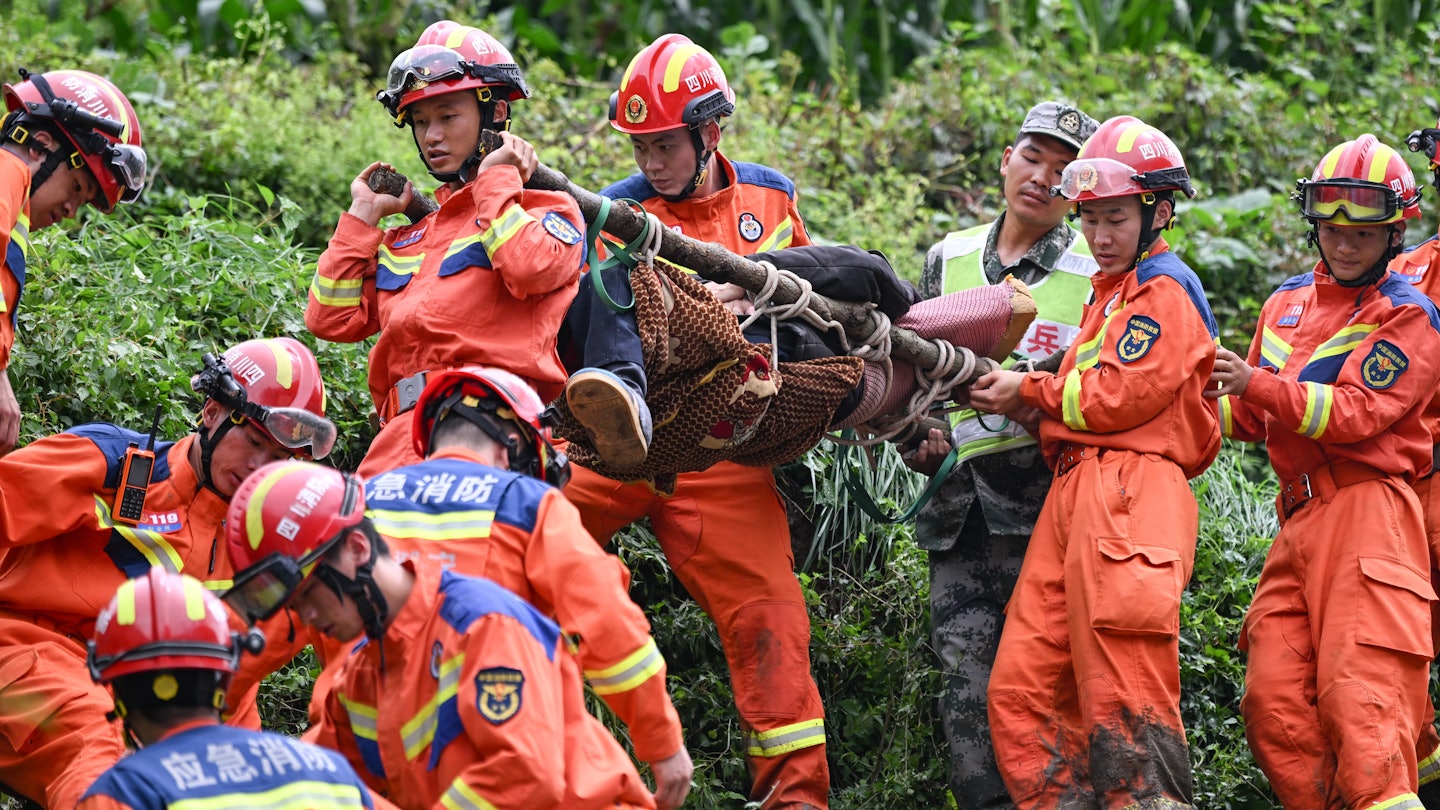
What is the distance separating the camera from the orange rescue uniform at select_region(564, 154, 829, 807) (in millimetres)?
5652

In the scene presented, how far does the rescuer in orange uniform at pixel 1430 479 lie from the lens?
5953mm

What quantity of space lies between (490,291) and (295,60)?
6.44m

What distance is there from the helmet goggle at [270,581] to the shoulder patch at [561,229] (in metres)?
1.61

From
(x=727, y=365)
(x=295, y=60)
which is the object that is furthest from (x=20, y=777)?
(x=295, y=60)

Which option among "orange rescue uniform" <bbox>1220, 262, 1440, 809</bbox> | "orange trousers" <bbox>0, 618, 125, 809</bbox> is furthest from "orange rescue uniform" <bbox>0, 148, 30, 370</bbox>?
"orange rescue uniform" <bbox>1220, 262, 1440, 809</bbox>

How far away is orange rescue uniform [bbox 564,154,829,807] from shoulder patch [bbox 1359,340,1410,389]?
6.67 ft

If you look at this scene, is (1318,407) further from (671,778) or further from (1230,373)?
(671,778)

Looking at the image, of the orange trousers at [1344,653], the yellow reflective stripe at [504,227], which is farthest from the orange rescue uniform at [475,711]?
the orange trousers at [1344,653]

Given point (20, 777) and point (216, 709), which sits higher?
point (216, 709)

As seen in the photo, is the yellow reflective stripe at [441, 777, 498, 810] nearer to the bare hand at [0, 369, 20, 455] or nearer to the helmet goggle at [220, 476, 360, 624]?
the helmet goggle at [220, 476, 360, 624]

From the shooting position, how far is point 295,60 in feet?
35.7

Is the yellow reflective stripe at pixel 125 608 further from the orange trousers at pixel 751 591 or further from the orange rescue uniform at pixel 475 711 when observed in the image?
the orange trousers at pixel 751 591

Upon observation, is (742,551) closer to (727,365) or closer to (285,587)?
(727,365)

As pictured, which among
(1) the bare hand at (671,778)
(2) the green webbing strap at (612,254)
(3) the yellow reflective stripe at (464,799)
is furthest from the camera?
(2) the green webbing strap at (612,254)
